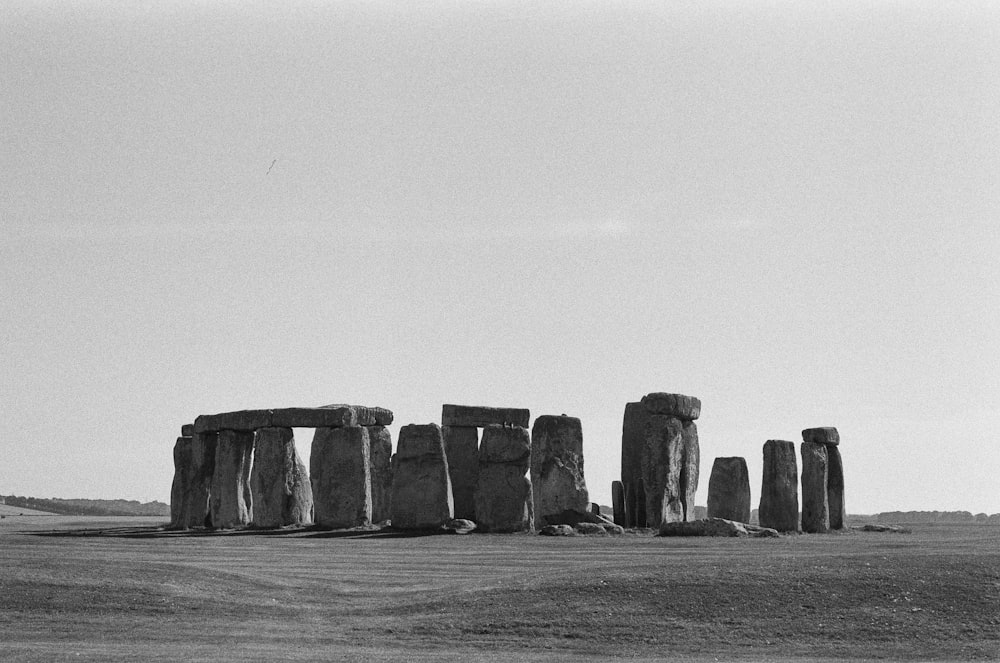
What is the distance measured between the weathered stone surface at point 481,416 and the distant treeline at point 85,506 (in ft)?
92.1

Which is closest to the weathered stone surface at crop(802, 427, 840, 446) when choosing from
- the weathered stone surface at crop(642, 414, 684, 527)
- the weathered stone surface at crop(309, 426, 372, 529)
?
the weathered stone surface at crop(642, 414, 684, 527)

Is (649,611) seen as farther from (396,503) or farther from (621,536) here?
(396,503)

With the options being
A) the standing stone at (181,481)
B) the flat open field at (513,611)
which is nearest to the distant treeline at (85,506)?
the standing stone at (181,481)

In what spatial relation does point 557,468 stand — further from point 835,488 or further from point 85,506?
point 85,506

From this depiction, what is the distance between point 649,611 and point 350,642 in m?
4.30

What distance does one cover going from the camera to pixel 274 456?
43.5 metres

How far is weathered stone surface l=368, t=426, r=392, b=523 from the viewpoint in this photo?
1802 inches

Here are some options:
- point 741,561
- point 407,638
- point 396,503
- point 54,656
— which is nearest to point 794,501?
point 396,503

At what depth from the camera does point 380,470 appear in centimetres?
4612

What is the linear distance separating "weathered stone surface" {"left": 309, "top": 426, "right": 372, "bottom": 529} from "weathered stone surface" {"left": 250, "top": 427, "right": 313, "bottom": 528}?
1272 millimetres

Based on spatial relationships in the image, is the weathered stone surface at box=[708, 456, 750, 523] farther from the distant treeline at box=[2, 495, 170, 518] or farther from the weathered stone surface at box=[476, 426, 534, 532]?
the distant treeline at box=[2, 495, 170, 518]

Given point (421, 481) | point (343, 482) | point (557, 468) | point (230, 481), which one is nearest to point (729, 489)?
point (557, 468)

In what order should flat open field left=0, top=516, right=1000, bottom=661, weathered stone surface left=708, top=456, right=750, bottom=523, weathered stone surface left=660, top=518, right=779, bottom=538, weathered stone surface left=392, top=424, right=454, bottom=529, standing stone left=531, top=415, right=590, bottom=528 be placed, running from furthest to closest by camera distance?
weathered stone surface left=708, top=456, right=750, bottom=523
standing stone left=531, top=415, right=590, bottom=528
weathered stone surface left=392, top=424, right=454, bottom=529
weathered stone surface left=660, top=518, right=779, bottom=538
flat open field left=0, top=516, right=1000, bottom=661

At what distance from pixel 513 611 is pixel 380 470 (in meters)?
24.8
